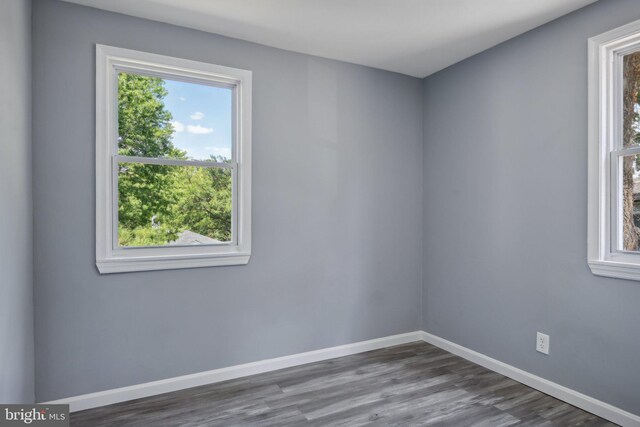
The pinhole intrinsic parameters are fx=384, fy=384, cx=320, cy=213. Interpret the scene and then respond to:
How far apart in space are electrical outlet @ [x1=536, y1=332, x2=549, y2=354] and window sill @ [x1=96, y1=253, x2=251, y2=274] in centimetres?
212

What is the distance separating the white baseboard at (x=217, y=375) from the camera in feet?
7.89

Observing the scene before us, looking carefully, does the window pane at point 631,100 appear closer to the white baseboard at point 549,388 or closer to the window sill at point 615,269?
the window sill at point 615,269

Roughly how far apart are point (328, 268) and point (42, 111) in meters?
2.24

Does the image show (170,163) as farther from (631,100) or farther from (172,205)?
(631,100)

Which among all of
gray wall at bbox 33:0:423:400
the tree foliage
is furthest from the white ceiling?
the tree foliage

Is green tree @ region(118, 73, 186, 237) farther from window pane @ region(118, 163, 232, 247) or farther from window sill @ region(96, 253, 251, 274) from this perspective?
window sill @ region(96, 253, 251, 274)

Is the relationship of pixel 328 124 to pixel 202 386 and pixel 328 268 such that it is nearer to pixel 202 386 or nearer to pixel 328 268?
pixel 328 268

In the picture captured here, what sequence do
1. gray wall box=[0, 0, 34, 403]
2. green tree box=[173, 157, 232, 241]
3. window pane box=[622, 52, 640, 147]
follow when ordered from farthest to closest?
1. green tree box=[173, 157, 232, 241]
2. window pane box=[622, 52, 640, 147]
3. gray wall box=[0, 0, 34, 403]

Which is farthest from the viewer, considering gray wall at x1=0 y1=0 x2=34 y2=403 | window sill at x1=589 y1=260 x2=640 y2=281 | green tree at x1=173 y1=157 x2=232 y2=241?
green tree at x1=173 y1=157 x2=232 y2=241

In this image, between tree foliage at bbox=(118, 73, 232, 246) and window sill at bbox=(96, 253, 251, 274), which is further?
tree foliage at bbox=(118, 73, 232, 246)

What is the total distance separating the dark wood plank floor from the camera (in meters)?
2.26

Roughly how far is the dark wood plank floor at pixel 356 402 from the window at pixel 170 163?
0.88 m

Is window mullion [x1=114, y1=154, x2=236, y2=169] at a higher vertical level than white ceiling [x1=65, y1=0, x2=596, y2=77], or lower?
lower

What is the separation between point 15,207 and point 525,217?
3111mm
